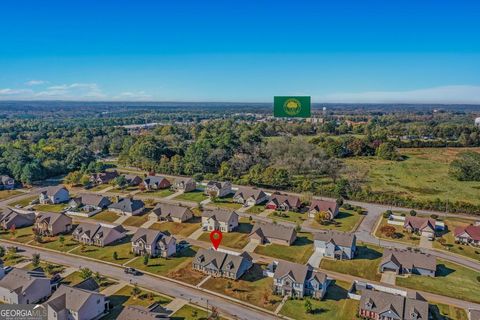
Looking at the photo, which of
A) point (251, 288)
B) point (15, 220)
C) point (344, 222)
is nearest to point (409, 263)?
point (344, 222)

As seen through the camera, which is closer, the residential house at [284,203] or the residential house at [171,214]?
the residential house at [171,214]

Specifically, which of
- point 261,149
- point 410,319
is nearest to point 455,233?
point 410,319

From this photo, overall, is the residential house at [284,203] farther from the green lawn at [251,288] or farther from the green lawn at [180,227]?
the green lawn at [251,288]

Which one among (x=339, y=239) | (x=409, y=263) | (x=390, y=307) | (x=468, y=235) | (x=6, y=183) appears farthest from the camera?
(x=6, y=183)

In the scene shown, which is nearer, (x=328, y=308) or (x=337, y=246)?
(x=328, y=308)

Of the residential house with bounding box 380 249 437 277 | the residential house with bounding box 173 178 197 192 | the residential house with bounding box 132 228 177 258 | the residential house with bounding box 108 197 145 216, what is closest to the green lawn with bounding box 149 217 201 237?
the residential house with bounding box 108 197 145 216

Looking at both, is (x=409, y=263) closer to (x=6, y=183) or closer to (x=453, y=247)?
(x=453, y=247)

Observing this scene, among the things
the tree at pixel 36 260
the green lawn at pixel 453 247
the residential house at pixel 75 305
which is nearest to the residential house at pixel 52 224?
the tree at pixel 36 260
